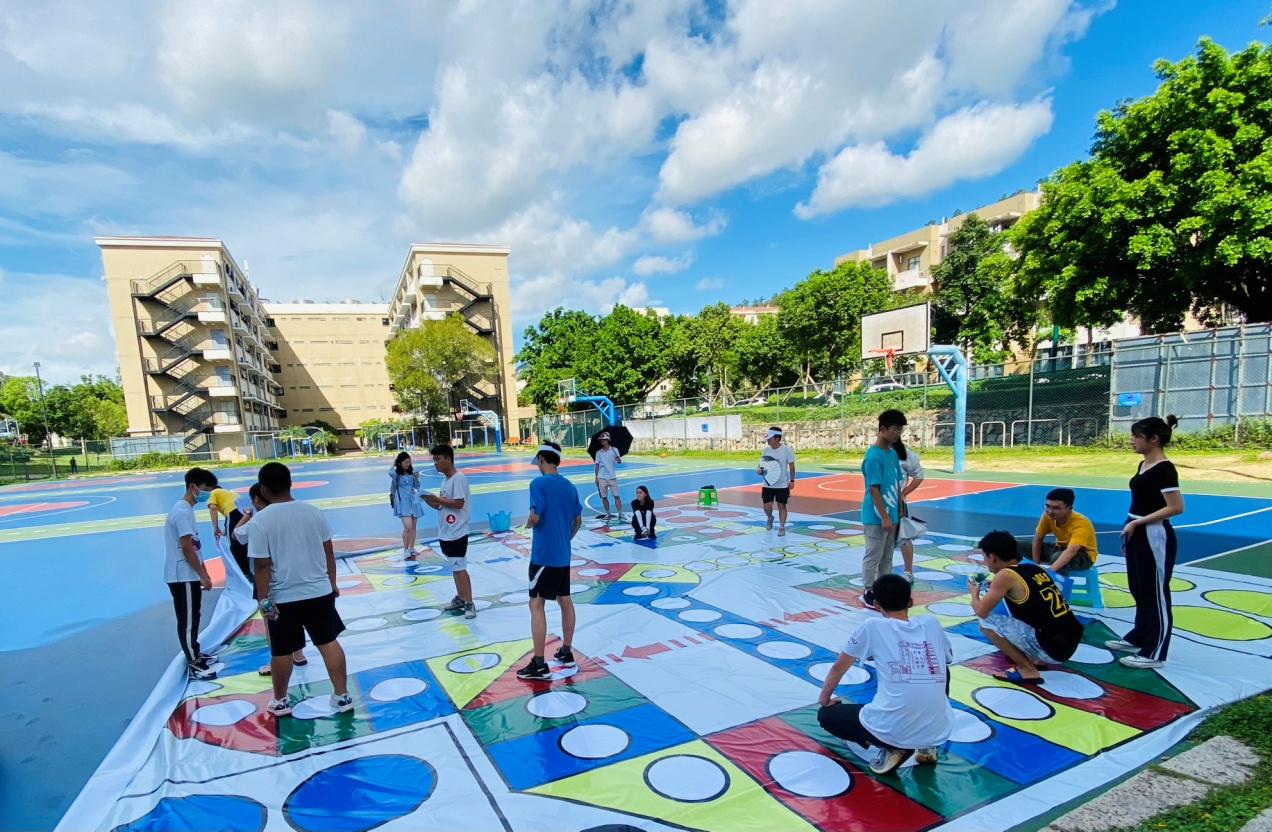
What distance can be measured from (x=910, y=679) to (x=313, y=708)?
4012mm

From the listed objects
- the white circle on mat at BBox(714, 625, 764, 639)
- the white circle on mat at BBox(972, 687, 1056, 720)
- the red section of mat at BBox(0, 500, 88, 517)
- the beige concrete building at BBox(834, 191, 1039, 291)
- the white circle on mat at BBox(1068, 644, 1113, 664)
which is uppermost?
the beige concrete building at BBox(834, 191, 1039, 291)

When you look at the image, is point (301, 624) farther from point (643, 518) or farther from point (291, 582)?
point (643, 518)

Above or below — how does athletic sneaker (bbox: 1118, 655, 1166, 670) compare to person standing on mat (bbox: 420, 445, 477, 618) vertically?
below

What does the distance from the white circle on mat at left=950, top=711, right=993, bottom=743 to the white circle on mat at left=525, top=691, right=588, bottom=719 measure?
93.4 inches

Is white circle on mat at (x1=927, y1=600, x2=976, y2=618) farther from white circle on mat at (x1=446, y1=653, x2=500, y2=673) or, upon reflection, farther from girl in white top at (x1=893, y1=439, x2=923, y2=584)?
white circle on mat at (x1=446, y1=653, x2=500, y2=673)

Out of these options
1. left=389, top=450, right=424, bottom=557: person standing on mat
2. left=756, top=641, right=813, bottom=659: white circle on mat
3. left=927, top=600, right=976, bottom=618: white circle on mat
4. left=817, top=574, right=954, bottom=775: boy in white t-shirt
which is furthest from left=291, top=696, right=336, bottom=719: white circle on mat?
left=927, top=600, right=976, bottom=618: white circle on mat

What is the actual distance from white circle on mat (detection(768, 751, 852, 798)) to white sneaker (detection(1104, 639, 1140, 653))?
298cm

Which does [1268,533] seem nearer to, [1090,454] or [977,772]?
[977,772]

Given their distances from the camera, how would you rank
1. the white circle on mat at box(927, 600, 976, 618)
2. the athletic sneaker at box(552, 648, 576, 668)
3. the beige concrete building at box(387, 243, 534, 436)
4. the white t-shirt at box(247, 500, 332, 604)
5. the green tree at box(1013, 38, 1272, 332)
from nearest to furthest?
the white t-shirt at box(247, 500, 332, 604), the athletic sneaker at box(552, 648, 576, 668), the white circle on mat at box(927, 600, 976, 618), the green tree at box(1013, 38, 1272, 332), the beige concrete building at box(387, 243, 534, 436)

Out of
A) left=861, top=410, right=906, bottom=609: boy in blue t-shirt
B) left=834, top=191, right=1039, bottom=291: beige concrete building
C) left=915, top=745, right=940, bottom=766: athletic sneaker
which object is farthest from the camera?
left=834, top=191, right=1039, bottom=291: beige concrete building

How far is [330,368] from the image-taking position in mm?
65062

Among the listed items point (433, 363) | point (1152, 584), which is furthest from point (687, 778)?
point (433, 363)

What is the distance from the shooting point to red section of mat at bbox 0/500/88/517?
59.9 ft

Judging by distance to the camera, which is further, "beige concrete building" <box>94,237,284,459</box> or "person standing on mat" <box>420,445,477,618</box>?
"beige concrete building" <box>94,237,284,459</box>
